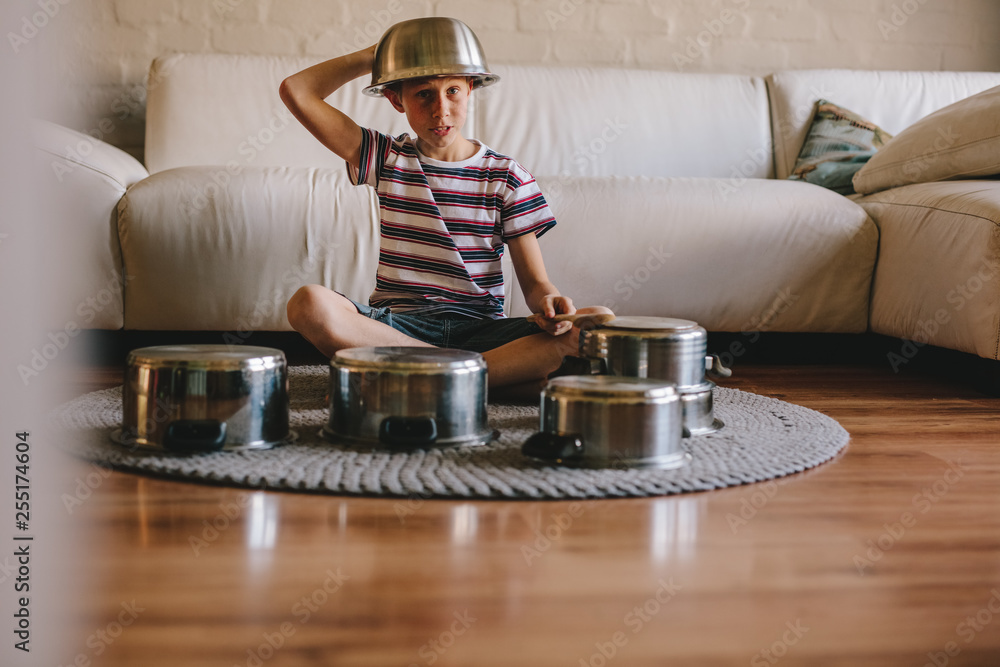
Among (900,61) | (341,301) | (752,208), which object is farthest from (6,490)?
(900,61)

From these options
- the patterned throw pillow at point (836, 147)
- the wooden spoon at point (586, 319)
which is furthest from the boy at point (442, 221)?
the patterned throw pillow at point (836, 147)

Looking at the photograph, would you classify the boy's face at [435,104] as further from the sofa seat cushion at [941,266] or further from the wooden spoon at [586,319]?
the sofa seat cushion at [941,266]

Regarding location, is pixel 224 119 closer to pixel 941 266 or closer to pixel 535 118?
pixel 535 118

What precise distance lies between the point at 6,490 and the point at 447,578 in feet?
1.65

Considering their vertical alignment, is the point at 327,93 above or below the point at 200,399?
above

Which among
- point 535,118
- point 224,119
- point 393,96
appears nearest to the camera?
point 393,96

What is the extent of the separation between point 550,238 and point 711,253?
364 mm

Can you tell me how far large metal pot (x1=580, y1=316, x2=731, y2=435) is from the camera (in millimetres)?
1284

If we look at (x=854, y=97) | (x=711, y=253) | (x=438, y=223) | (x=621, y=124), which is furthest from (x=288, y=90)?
(x=854, y=97)

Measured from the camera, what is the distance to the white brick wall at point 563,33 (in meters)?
2.71

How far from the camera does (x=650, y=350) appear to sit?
4.21 ft

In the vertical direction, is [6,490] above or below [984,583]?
above

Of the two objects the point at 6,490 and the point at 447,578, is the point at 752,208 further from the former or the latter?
the point at 6,490

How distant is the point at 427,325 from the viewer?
5.11 feet
